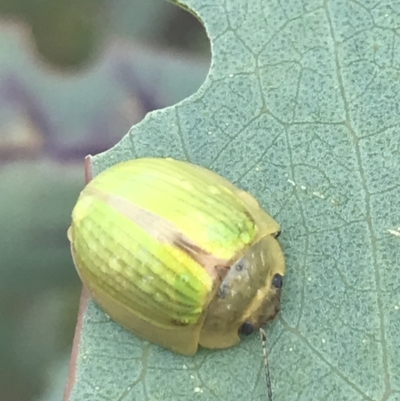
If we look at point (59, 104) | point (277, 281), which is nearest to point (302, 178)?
point (277, 281)

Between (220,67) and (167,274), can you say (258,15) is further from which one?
(167,274)

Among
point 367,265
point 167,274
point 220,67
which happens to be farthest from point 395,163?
point 167,274

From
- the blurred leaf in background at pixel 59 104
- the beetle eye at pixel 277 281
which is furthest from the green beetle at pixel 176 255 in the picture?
the blurred leaf in background at pixel 59 104

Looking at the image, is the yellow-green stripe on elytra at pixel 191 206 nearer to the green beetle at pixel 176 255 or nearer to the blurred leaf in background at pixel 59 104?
the green beetle at pixel 176 255

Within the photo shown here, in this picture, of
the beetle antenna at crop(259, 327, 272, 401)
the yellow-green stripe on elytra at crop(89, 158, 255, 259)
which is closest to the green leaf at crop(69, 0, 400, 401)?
the beetle antenna at crop(259, 327, 272, 401)

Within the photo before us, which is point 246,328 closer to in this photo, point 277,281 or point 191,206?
point 277,281

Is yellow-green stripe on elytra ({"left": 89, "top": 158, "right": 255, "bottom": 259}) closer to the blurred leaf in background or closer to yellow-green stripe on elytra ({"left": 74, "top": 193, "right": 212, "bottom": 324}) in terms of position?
yellow-green stripe on elytra ({"left": 74, "top": 193, "right": 212, "bottom": 324})
